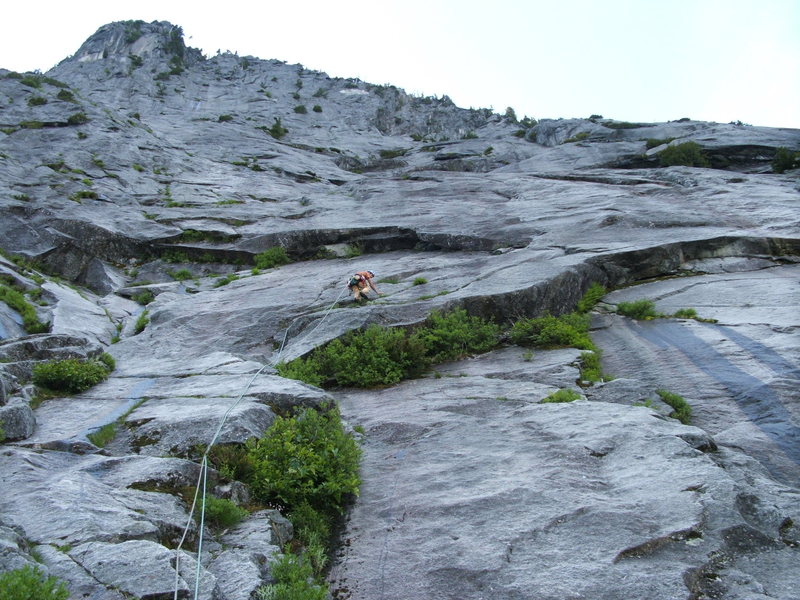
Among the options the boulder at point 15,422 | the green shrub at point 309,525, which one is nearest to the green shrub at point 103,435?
the boulder at point 15,422

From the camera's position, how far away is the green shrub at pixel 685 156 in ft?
107

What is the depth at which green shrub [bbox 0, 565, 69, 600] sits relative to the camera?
156 inches

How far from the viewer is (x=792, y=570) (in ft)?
18.9

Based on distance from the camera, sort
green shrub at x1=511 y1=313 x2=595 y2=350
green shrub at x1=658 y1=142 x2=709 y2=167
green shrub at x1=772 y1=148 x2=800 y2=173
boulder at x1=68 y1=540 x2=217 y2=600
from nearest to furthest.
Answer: boulder at x1=68 y1=540 x2=217 y2=600, green shrub at x1=511 y1=313 x2=595 y2=350, green shrub at x1=772 y1=148 x2=800 y2=173, green shrub at x1=658 y1=142 x2=709 y2=167

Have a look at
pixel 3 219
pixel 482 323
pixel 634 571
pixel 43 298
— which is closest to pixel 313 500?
pixel 634 571

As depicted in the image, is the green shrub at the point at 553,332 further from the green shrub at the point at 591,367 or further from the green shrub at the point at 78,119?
the green shrub at the point at 78,119

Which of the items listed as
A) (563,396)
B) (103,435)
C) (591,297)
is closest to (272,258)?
(591,297)

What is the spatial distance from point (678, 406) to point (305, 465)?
678 centimetres

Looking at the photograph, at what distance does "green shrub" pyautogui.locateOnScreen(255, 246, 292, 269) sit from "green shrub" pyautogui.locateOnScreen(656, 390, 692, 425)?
52.4 feet

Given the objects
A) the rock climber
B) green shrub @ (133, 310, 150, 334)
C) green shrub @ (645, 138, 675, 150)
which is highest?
green shrub @ (645, 138, 675, 150)

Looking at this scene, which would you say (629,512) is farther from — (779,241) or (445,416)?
(779,241)

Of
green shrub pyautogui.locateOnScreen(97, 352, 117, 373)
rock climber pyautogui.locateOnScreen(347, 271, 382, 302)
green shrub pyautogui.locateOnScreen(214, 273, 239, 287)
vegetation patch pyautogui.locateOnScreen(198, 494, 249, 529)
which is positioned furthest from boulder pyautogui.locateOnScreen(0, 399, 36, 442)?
green shrub pyautogui.locateOnScreen(214, 273, 239, 287)

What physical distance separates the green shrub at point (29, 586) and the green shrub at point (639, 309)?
13991 mm

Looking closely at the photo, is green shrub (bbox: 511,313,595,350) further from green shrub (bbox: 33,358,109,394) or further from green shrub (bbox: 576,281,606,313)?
green shrub (bbox: 33,358,109,394)
